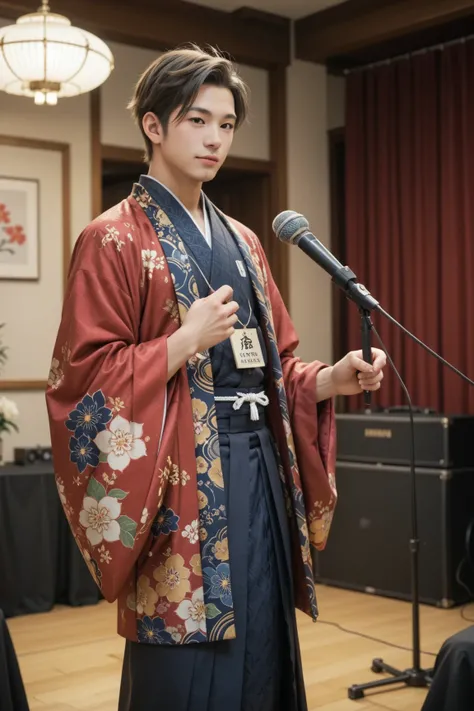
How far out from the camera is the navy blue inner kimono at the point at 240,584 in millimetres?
1591

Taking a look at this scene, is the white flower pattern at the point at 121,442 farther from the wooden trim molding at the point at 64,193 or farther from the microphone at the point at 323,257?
the wooden trim molding at the point at 64,193

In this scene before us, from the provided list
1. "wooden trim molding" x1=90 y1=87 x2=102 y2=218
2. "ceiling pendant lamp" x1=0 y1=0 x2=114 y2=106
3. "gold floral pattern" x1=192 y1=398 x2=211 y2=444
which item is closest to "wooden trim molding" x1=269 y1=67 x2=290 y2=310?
"wooden trim molding" x1=90 y1=87 x2=102 y2=218

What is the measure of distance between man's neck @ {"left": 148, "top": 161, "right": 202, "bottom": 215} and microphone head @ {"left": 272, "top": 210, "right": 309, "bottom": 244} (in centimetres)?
16

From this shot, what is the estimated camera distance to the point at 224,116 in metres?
1.68

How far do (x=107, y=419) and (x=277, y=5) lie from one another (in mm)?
3863

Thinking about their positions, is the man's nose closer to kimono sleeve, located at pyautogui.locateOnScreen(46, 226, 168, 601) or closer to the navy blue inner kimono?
the navy blue inner kimono

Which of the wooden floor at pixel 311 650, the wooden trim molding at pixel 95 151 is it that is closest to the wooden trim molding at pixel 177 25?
the wooden trim molding at pixel 95 151

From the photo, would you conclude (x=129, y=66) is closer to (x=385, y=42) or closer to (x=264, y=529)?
(x=385, y=42)

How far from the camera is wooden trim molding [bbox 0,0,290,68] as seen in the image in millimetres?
4410

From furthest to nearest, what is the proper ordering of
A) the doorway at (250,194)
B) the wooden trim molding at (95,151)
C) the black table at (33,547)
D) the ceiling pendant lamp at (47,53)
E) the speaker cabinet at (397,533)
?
the doorway at (250,194)
the wooden trim molding at (95,151)
the speaker cabinet at (397,533)
the black table at (33,547)
the ceiling pendant lamp at (47,53)

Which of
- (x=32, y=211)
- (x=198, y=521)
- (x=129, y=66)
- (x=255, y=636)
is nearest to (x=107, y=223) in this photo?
(x=198, y=521)

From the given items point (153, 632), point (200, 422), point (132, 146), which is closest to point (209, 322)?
point (200, 422)

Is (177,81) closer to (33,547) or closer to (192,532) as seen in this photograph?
(192,532)

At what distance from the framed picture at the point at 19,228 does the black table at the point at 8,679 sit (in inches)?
107
